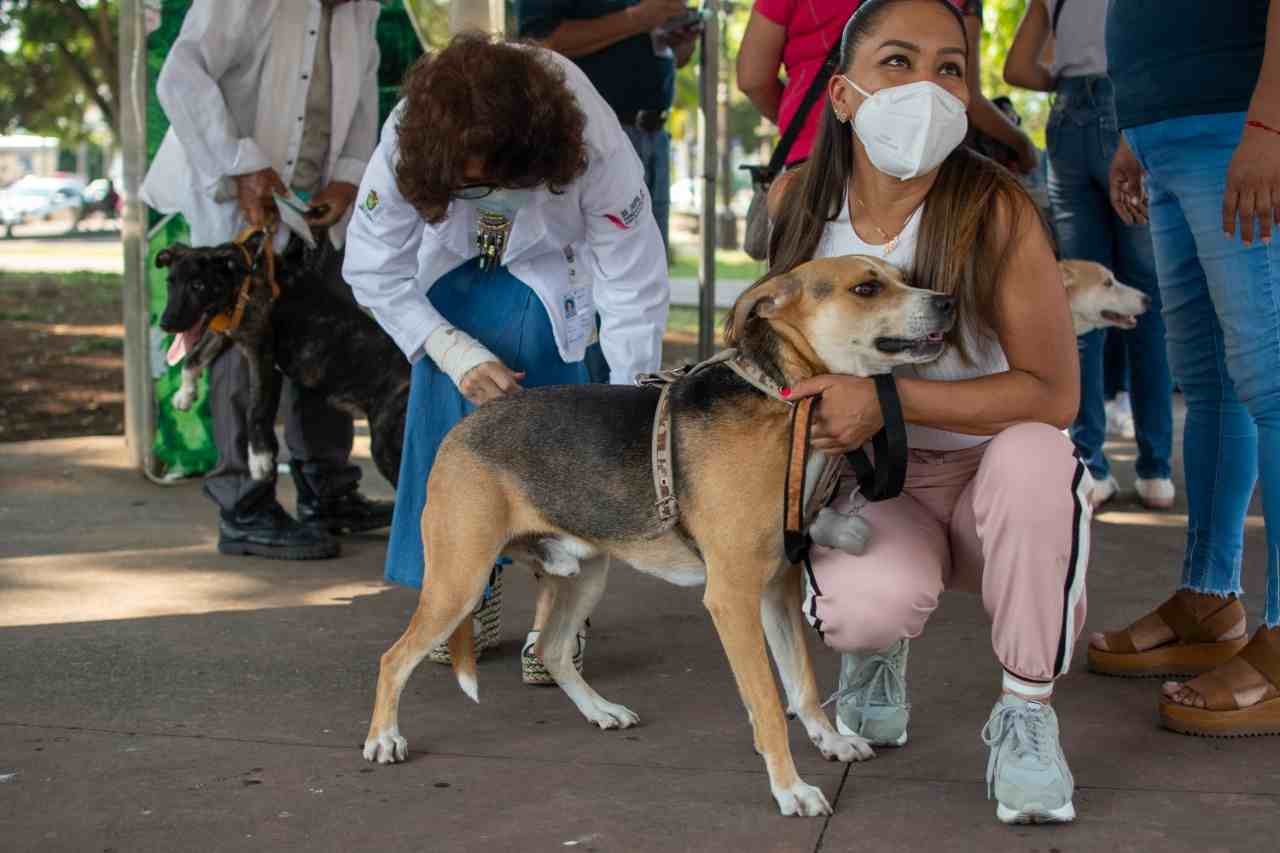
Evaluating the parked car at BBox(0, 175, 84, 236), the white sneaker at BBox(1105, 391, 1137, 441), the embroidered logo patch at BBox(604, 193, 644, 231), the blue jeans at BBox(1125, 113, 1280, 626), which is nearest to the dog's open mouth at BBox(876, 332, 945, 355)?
the blue jeans at BBox(1125, 113, 1280, 626)

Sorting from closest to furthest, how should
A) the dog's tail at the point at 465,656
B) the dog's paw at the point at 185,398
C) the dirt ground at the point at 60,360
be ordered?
the dog's tail at the point at 465,656, the dog's paw at the point at 185,398, the dirt ground at the point at 60,360

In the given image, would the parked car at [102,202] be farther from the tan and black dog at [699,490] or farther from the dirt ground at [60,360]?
the tan and black dog at [699,490]

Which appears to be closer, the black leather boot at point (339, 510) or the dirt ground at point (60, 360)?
the black leather boot at point (339, 510)

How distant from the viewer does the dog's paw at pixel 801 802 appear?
325 centimetres

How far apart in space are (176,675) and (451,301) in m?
1.27

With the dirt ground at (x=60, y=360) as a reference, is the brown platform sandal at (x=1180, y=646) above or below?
above

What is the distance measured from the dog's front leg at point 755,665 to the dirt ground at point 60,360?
6294mm

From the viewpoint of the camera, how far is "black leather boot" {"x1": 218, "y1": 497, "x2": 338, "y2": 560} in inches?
226

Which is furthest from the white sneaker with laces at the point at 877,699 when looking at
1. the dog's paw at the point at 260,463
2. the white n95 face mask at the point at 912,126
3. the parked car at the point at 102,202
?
the parked car at the point at 102,202

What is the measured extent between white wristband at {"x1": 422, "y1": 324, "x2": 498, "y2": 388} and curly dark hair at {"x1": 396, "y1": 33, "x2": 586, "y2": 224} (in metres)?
0.32

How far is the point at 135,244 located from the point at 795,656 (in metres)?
4.51

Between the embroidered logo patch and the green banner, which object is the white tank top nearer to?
the embroidered logo patch

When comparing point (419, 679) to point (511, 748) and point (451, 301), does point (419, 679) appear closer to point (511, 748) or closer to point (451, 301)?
point (511, 748)

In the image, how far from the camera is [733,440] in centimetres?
340
